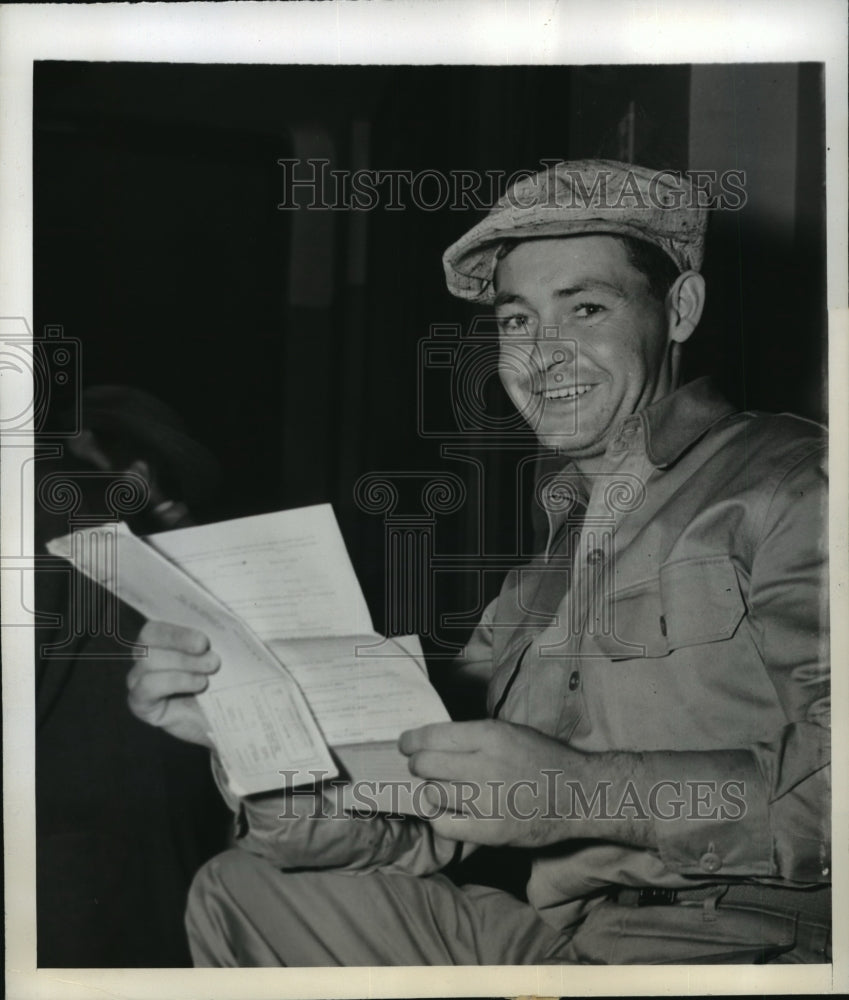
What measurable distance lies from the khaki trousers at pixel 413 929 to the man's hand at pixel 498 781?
0.44 feet

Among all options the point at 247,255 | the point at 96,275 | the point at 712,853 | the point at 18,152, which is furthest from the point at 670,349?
the point at 18,152

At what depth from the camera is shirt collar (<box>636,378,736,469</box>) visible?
7.61ft

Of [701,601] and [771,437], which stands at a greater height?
[771,437]

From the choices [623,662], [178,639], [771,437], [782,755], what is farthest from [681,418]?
[178,639]

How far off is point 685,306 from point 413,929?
1.42 metres

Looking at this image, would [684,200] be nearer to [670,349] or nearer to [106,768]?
[670,349]

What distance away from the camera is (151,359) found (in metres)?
2.34

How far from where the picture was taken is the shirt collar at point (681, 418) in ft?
7.61

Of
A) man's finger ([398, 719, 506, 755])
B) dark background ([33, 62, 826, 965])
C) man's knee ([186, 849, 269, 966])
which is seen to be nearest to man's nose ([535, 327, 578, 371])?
dark background ([33, 62, 826, 965])

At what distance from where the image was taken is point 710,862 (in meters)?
2.31

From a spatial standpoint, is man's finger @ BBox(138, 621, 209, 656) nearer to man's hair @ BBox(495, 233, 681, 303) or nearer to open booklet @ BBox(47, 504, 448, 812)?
open booklet @ BBox(47, 504, 448, 812)

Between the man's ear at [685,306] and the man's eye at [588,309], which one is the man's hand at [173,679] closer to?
the man's eye at [588,309]

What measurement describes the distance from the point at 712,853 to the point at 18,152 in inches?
80.7

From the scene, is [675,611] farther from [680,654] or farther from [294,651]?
[294,651]
